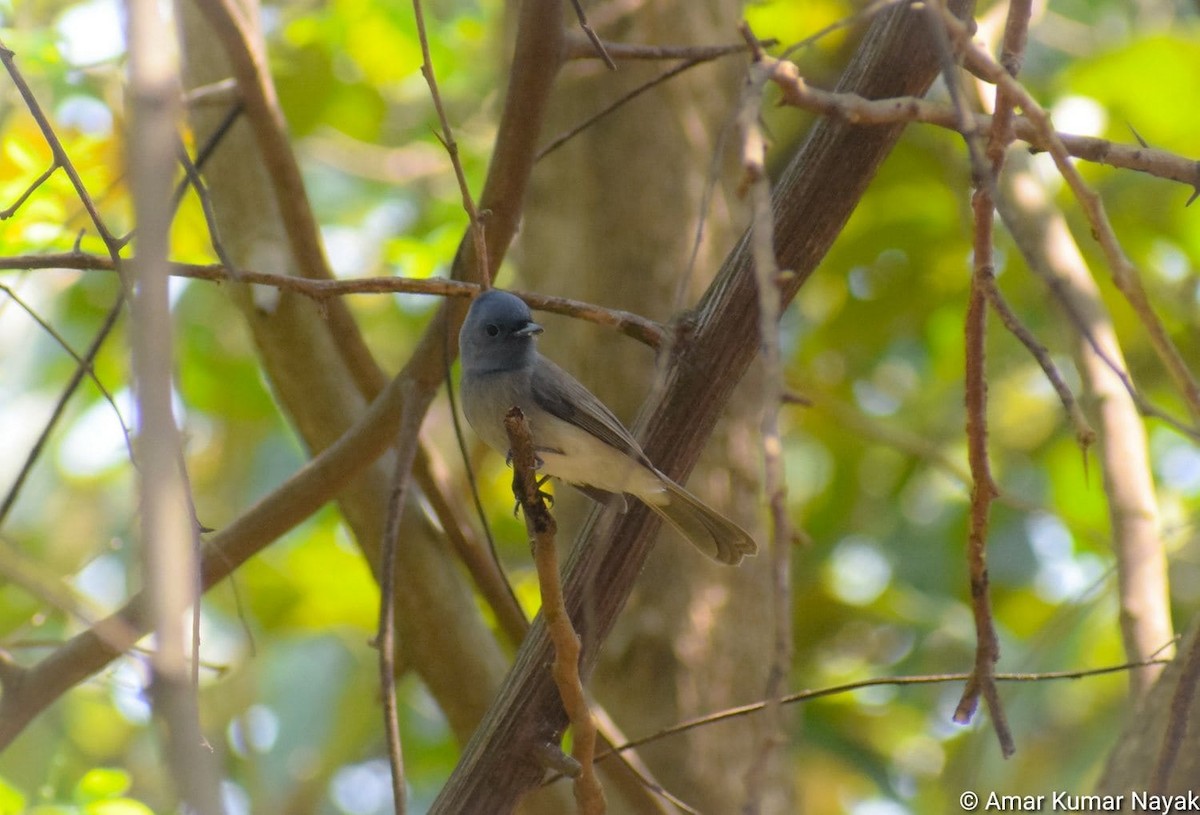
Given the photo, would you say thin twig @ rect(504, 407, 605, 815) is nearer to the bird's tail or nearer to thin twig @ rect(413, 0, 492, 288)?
thin twig @ rect(413, 0, 492, 288)

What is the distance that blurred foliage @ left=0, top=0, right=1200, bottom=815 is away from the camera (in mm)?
5289

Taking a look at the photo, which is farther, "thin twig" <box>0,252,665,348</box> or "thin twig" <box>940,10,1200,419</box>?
"thin twig" <box>0,252,665,348</box>

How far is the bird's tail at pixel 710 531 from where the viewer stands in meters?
3.29

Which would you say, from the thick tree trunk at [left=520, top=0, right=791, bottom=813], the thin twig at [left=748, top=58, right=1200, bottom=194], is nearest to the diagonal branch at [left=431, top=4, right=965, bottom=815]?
the thin twig at [left=748, top=58, right=1200, bottom=194]

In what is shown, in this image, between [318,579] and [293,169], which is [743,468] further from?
[318,579]

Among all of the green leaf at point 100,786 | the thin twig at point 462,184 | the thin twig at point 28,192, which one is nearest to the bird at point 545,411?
the thin twig at point 462,184

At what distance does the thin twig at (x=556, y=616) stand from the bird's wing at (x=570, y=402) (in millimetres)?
1057

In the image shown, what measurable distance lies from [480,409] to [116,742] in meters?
4.83

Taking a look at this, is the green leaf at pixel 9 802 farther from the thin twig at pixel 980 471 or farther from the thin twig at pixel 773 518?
the thin twig at pixel 773 518

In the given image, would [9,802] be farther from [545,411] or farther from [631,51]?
[631,51]

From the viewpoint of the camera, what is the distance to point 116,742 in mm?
7215

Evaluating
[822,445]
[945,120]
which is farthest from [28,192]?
[822,445]

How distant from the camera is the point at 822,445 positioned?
6305 mm

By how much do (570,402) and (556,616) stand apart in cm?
154
